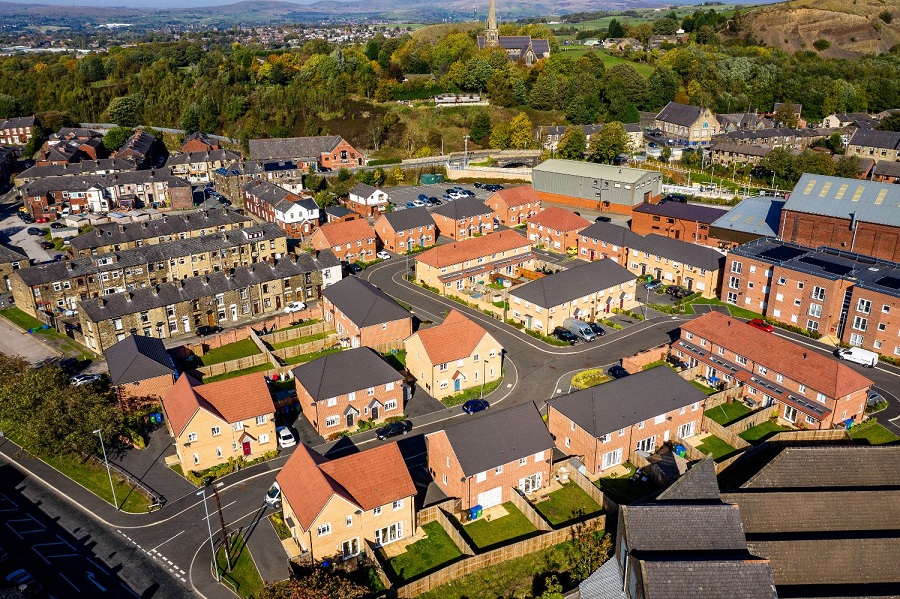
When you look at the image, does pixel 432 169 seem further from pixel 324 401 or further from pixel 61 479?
pixel 61 479

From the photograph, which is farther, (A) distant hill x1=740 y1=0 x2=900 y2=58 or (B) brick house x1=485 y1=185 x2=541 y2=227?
(A) distant hill x1=740 y1=0 x2=900 y2=58

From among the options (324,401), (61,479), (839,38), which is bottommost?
(61,479)

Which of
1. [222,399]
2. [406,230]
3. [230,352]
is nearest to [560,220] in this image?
[406,230]

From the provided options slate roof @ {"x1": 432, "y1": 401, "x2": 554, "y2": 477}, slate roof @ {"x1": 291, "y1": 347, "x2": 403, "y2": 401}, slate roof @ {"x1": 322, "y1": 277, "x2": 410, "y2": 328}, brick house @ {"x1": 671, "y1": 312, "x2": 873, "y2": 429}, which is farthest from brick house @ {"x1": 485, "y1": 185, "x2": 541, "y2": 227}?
slate roof @ {"x1": 432, "y1": 401, "x2": 554, "y2": 477}

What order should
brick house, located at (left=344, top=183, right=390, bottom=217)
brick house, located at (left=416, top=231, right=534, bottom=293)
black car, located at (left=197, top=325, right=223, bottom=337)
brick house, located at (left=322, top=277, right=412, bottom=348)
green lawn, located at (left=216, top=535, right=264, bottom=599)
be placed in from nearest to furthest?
green lawn, located at (left=216, top=535, right=264, bottom=599)
brick house, located at (left=322, top=277, right=412, bottom=348)
black car, located at (left=197, top=325, right=223, bottom=337)
brick house, located at (left=416, top=231, right=534, bottom=293)
brick house, located at (left=344, top=183, right=390, bottom=217)

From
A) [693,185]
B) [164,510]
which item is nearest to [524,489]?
[164,510]

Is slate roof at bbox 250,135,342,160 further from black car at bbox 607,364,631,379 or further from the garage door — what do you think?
the garage door

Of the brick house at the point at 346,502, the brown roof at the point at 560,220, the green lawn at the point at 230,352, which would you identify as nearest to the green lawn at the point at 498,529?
the brick house at the point at 346,502
